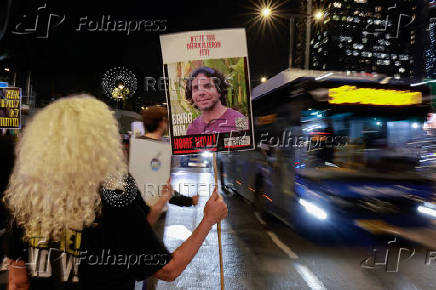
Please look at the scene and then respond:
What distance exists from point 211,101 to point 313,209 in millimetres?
4501

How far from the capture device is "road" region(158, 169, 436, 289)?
15.3ft

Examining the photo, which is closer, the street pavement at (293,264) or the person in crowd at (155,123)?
the person in crowd at (155,123)

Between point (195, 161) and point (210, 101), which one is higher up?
point (210, 101)

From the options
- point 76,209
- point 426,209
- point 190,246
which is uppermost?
point 76,209

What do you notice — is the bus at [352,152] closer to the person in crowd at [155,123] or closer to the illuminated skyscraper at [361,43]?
the person in crowd at [155,123]

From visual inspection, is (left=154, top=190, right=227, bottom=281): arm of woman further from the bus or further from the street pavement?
the bus

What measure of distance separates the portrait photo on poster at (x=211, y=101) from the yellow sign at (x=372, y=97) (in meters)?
4.16

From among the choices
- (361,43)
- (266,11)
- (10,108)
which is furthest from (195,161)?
(361,43)

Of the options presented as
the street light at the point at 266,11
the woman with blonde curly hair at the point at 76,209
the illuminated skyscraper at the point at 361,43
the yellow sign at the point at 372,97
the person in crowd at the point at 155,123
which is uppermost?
the illuminated skyscraper at the point at 361,43

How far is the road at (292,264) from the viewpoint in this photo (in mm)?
4664

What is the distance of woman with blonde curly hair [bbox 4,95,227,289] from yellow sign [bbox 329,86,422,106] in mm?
5917

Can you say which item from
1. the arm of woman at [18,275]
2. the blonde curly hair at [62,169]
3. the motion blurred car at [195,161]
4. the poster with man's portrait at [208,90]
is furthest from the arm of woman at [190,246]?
the motion blurred car at [195,161]

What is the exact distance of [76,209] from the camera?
1418mm

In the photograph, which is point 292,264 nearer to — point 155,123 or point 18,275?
point 155,123
